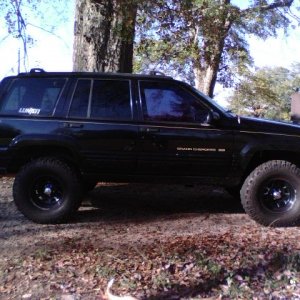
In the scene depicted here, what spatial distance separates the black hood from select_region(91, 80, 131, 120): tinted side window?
1.48 m

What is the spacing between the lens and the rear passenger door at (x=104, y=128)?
21.5 feet

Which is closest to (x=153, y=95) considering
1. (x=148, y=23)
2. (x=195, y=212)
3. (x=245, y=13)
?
(x=195, y=212)

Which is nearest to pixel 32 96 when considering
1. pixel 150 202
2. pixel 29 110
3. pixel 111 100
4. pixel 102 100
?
pixel 29 110

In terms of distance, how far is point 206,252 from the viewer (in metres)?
5.42

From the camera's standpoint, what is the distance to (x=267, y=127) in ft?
21.7

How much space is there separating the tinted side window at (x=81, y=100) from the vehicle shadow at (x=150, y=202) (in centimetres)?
143

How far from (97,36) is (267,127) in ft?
14.6

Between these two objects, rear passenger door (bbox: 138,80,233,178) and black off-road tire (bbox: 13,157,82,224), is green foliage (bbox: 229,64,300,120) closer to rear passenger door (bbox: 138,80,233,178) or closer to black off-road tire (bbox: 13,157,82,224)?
rear passenger door (bbox: 138,80,233,178)

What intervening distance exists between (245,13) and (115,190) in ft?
34.2

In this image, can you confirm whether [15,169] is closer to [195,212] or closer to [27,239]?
[27,239]

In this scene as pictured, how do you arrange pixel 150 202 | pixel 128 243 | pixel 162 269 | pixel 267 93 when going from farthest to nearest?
pixel 267 93, pixel 150 202, pixel 128 243, pixel 162 269

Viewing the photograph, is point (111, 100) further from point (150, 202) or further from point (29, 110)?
point (150, 202)

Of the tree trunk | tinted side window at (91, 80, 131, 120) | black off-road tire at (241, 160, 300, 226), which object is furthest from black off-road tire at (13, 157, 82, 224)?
the tree trunk

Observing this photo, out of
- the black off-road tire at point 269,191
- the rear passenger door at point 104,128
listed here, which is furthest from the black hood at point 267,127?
the rear passenger door at point 104,128
